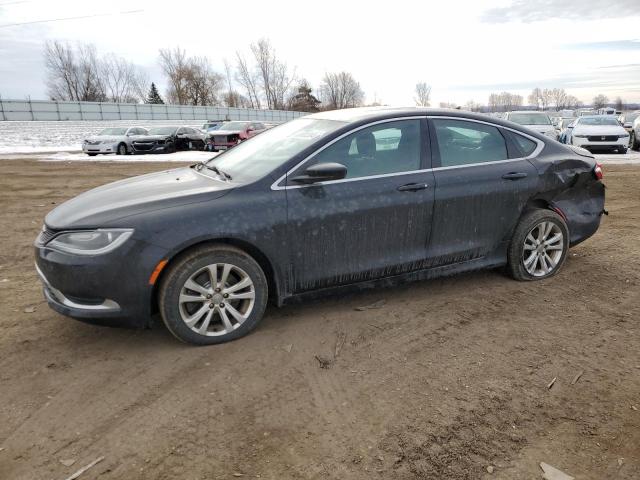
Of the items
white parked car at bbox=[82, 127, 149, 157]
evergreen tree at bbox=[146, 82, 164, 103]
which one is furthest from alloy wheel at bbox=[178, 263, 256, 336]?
evergreen tree at bbox=[146, 82, 164, 103]

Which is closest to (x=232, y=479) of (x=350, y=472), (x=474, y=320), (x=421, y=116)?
(x=350, y=472)

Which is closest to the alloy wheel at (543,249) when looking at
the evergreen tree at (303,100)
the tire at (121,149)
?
the tire at (121,149)

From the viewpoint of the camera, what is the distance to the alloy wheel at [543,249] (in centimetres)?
459

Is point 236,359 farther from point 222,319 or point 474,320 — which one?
point 474,320

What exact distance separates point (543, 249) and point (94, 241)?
3.80 meters

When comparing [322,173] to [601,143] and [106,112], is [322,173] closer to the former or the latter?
[601,143]

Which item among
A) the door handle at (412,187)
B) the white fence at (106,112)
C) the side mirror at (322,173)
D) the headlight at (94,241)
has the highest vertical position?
the white fence at (106,112)

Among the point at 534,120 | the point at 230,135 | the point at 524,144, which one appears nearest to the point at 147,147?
the point at 230,135

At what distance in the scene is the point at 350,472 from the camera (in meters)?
2.32

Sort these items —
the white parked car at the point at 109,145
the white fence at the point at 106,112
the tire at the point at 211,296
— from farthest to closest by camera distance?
the white fence at the point at 106,112 < the white parked car at the point at 109,145 < the tire at the point at 211,296

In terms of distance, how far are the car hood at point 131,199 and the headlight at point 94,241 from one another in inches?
2.1

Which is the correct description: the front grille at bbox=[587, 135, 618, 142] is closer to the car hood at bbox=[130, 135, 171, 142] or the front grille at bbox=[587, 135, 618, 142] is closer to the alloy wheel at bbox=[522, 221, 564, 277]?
the alloy wheel at bbox=[522, 221, 564, 277]

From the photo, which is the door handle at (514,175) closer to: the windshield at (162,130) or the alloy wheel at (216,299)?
the alloy wheel at (216,299)

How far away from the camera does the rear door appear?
13.6 feet
